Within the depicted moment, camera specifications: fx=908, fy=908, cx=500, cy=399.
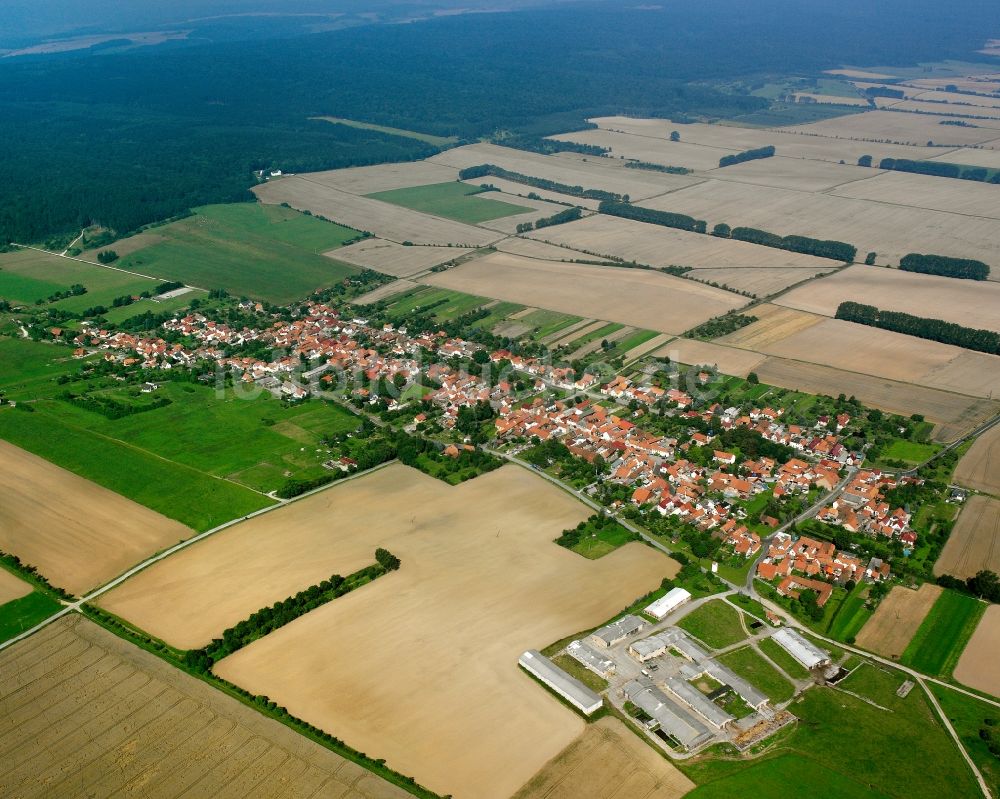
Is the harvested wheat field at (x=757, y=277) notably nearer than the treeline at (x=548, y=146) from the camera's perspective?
Yes

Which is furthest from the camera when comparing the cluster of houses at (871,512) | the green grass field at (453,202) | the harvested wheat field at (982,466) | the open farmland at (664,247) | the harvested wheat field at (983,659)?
the green grass field at (453,202)

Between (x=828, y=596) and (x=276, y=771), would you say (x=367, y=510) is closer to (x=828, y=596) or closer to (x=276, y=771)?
(x=276, y=771)

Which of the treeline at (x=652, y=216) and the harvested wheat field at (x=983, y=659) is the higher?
the treeline at (x=652, y=216)

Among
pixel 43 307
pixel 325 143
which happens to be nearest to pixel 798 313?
pixel 43 307

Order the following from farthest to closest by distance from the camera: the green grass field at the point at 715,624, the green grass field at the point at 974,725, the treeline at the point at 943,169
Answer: the treeline at the point at 943,169, the green grass field at the point at 715,624, the green grass field at the point at 974,725

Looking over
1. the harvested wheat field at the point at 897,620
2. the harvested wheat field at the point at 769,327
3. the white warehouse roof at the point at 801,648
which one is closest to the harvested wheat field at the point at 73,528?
the white warehouse roof at the point at 801,648

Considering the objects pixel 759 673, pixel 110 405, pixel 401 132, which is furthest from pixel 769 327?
pixel 401 132

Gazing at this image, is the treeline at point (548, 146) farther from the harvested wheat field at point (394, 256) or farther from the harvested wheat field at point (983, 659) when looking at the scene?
the harvested wheat field at point (983, 659)
